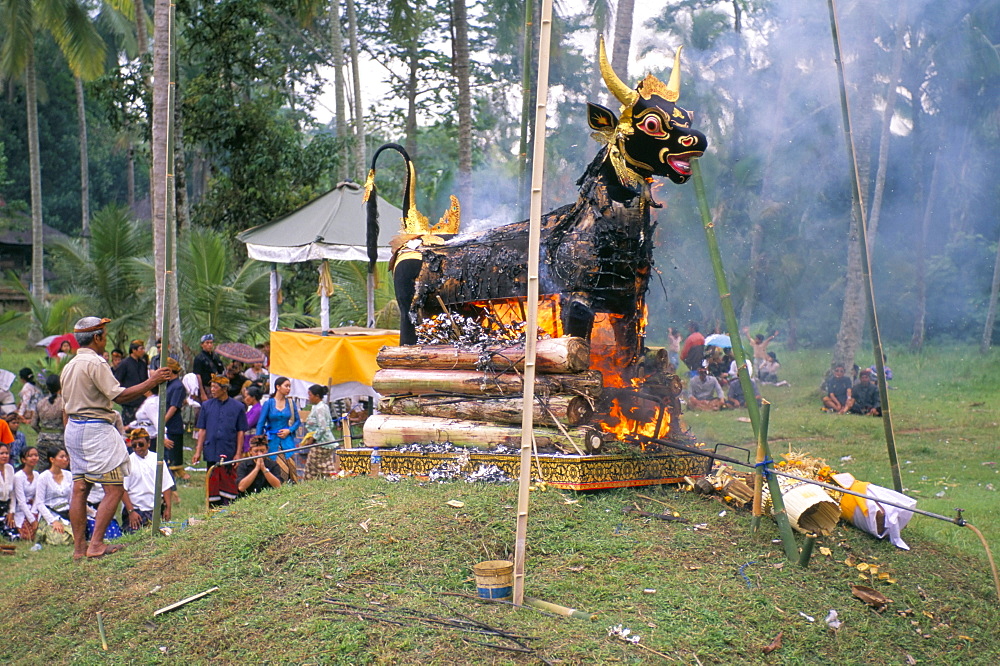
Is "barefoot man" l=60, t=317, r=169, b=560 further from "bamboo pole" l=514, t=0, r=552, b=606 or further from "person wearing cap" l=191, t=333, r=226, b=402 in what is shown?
"person wearing cap" l=191, t=333, r=226, b=402

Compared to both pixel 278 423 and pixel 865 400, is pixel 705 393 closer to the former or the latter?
pixel 865 400

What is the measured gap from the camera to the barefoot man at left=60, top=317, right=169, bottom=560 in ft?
25.3

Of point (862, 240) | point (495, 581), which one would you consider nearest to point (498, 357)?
point (495, 581)

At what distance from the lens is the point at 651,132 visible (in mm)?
8172

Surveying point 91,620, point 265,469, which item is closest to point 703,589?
point 91,620

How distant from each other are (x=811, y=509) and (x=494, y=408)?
9.72 feet

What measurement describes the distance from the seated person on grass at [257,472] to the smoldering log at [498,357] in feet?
6.76

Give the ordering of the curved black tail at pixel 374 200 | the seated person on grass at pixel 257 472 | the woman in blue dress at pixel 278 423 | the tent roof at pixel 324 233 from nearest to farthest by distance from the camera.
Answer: the seated person on grass at pixel 257 472
the curved black tail at pixel 374 200
the woman in blue dress at pixel 278 423
the tent roof at pixel 324 233

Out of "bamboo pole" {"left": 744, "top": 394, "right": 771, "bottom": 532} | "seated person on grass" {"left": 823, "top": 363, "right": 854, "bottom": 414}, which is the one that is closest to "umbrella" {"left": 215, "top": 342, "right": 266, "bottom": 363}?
"bamboo pole" {"left": 744, "top": 394, "right": 771, "bottom": 532}

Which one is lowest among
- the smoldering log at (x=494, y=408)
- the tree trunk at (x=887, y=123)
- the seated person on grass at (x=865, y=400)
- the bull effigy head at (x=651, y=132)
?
→ the seated person on grass at (x=865, y=400)

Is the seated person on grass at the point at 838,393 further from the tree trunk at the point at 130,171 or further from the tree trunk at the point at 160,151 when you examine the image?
the tree trunk at the point at 130,171

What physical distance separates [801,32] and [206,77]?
1213 centimetres

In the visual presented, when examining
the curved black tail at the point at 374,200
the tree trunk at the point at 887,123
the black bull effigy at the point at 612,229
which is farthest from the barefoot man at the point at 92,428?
the tree trunk at the point at 887,123

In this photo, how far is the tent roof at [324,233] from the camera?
14453 millimetres
